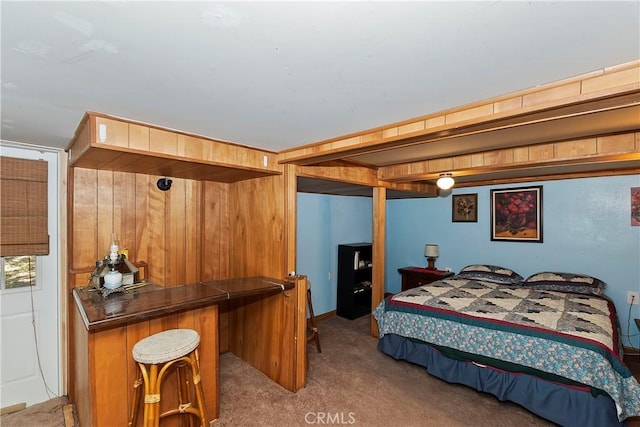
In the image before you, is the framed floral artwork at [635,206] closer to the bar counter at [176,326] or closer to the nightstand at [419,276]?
the nightstand at [419,276]

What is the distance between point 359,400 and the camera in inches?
97.9

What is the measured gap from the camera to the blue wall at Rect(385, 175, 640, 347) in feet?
11.5

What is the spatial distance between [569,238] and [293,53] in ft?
14.8

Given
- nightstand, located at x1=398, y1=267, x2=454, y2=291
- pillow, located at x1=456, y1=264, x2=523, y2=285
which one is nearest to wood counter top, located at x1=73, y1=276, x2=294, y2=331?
nightstand, located at x1=398, y1=267, x2=454, y2=291

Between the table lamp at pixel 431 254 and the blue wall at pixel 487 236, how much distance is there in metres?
0.12

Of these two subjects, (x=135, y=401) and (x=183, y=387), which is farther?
(x=183, y=387)

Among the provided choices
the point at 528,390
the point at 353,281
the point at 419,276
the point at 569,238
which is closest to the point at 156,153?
the point at 528,390

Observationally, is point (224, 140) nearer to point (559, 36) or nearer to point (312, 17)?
point (312, 17)

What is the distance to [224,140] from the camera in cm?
221

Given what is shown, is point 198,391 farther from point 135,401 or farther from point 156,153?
point 156,153

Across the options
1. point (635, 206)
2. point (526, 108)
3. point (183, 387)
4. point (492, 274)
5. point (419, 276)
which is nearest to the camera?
point (526, 108)

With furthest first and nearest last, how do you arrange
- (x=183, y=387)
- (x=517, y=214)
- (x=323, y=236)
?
1. (x=323, y=236)
2. (x=517, y=214)
3. (x=183, y=387)

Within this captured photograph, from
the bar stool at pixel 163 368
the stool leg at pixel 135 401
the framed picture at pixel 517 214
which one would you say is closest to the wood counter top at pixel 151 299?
the bar stool at pixel 163 368

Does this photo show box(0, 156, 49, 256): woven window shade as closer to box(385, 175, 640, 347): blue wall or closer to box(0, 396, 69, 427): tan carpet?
box(0, 396, 69, 427): tan carpet
